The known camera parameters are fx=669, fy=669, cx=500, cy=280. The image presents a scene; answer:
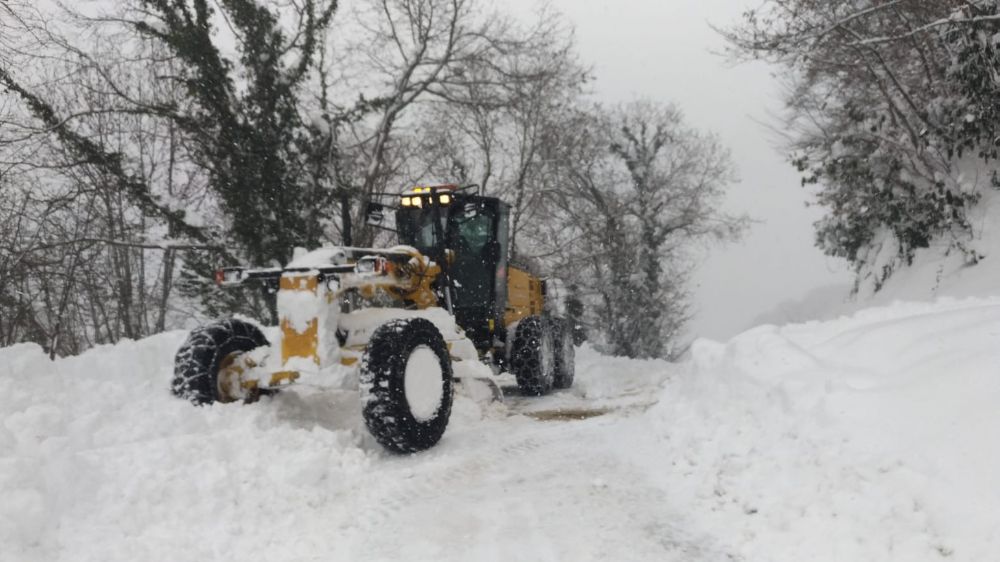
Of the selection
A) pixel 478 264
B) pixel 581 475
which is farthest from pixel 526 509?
pixel 478 264

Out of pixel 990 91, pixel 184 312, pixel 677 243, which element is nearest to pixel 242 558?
pixel 990 91

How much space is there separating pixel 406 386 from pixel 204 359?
182cm

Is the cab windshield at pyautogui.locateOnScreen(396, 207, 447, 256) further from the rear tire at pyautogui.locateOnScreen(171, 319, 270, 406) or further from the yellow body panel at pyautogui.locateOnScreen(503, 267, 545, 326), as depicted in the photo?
the rear tire at pyautogui.locateOnScreen(171, 319, 270, 406)

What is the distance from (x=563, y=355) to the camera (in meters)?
10.4

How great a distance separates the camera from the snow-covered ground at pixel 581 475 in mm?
3213

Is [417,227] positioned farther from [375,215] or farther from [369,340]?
[369,340]

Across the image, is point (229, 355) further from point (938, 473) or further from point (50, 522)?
point (938, 473)

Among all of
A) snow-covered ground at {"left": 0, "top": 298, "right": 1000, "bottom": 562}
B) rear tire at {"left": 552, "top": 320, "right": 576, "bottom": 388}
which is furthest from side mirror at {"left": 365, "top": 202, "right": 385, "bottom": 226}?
rear tire at {"left": 552, "top": 320, "right": 576, "bottom": 388}

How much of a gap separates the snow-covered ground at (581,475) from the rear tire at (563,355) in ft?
14.5

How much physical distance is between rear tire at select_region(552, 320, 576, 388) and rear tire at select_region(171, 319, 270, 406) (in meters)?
5.17

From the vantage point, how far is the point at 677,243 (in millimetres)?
29391

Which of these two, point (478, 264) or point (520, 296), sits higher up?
point (478, 264)

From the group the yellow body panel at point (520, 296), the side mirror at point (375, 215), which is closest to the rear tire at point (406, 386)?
the side mirror at point (375, 215)

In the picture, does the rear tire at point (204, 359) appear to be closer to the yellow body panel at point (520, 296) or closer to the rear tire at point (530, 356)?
the rear tire at point (530, 356)
